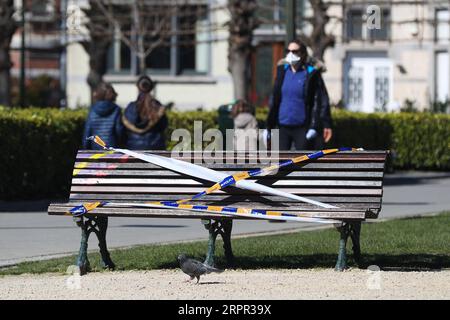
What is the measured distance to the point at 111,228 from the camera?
54.1 feet

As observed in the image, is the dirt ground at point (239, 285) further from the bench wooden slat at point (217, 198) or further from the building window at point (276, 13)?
the building window at point (276, 13)

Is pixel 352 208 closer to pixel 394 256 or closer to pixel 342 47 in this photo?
pixel 394 256

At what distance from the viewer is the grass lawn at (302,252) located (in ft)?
40.8

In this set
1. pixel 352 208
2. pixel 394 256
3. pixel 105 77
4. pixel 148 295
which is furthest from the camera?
pixel 105 77

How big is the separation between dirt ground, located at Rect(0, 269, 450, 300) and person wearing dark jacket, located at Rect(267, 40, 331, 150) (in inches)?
175

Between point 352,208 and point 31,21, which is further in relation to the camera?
point 31,21

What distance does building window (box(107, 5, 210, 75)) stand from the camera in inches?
1640

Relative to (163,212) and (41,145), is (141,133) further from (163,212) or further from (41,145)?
(163,212)

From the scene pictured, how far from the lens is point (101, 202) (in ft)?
39.0

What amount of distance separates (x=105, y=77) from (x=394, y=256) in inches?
1158

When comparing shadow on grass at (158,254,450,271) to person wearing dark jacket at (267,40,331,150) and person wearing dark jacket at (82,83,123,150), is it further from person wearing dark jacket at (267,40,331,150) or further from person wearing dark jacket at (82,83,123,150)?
person wearing dark jacket at (82,83,123,150)

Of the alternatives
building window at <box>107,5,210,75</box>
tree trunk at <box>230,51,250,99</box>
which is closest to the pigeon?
tree trunk at <box>230,51,250,99</box>

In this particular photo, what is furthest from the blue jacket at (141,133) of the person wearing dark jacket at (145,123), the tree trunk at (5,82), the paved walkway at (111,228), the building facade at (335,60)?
the building facade at (335,60)

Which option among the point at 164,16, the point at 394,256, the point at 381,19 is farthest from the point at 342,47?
the point at 394,256
